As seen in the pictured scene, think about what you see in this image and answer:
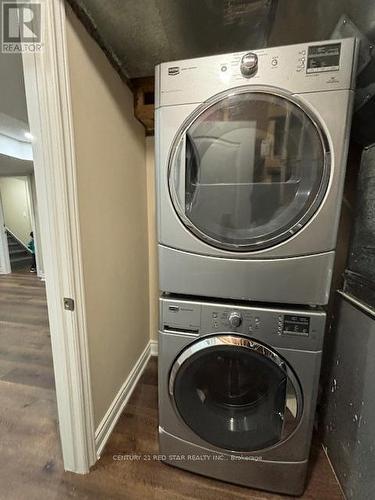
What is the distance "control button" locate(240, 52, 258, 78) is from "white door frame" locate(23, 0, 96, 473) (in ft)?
2.06

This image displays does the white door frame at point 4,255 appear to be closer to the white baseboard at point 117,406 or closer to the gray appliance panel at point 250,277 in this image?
the white baseboard at point 117,406

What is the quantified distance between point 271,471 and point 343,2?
191 centimetres

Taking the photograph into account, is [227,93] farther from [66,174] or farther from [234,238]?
[66,174]

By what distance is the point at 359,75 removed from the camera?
957 mm

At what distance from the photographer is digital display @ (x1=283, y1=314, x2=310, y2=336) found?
2.80 ft

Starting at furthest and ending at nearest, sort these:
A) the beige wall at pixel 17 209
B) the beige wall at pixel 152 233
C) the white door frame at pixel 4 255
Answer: the beige wall at pixel 17 209
the white door frame at pixel 4 255
the beige wall at pixel 152 233

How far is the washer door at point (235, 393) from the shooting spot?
2.94 feet

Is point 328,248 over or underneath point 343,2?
underneath

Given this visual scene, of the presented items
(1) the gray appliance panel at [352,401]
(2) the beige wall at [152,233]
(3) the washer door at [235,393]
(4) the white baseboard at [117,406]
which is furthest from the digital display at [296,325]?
(2) the beige wall at [152,233]

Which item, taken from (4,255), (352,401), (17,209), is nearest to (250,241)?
(352,401)

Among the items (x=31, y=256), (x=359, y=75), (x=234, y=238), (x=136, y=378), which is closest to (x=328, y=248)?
(x=234, y=238)

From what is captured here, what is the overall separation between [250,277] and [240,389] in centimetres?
53

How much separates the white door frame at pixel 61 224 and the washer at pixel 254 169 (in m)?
0.34

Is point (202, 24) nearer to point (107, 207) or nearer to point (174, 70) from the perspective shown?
point (174, 70)
